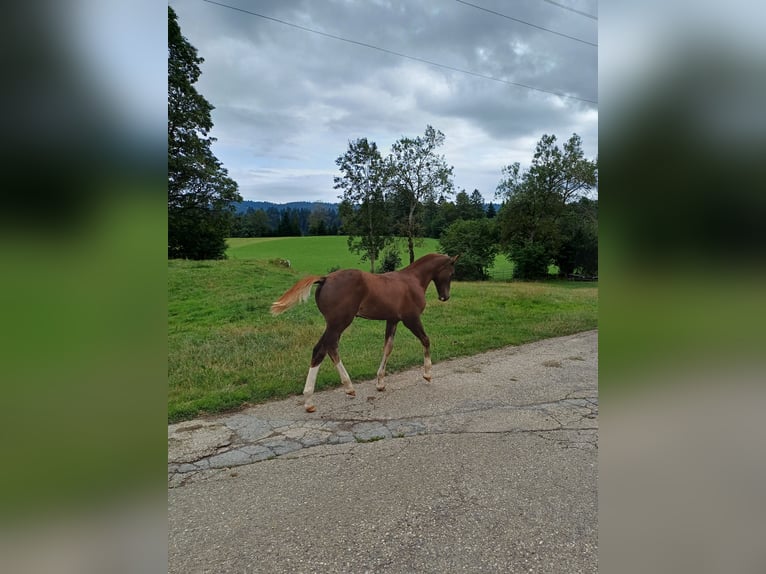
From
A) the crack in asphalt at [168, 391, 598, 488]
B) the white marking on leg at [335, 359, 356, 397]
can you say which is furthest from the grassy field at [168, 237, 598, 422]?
the crack in asphalt at [168, 391, 598, 488]

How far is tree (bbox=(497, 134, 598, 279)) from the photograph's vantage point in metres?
8.55

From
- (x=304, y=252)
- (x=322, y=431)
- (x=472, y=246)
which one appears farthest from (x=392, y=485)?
(x=472, y=246)

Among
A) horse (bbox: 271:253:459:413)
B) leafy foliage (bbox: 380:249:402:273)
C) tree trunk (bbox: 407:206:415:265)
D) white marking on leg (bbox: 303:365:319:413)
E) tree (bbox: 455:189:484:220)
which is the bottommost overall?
white marking on leg (bbox: 303:365:319:413)

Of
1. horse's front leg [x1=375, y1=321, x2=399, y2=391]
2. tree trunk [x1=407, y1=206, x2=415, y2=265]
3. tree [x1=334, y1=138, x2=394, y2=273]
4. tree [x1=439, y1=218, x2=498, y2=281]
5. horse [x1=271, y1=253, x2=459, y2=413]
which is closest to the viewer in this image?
horse [x1=271, y1=253, x2=459, y2=413]

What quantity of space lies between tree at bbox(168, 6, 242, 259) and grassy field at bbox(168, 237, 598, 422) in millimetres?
317

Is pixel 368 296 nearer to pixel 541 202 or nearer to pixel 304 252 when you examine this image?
pixel 304 252

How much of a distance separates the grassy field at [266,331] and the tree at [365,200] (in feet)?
0.95

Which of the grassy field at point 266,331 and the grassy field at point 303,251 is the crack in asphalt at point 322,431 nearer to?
the grassy field at point 266,331

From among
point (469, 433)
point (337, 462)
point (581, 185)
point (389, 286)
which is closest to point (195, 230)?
point (389, 286)

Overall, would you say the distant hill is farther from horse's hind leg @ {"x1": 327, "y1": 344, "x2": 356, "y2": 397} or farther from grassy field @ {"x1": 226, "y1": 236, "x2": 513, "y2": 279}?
horse's hind leg @ {"x1": 327, "y1": 344, "x2": 356, "y2": 397}

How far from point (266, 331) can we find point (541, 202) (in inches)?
281
